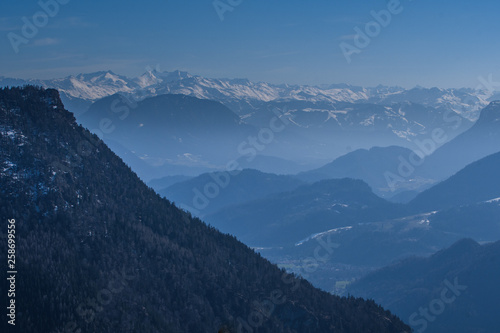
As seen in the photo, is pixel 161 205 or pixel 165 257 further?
pixel 161 205

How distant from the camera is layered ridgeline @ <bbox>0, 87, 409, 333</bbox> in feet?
382

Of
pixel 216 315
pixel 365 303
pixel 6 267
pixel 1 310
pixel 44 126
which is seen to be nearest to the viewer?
pixel 1 310

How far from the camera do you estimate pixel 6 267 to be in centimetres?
11400

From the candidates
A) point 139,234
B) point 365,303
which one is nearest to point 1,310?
point 139,234

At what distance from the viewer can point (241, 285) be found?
154 m

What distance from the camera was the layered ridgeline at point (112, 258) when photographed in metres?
116

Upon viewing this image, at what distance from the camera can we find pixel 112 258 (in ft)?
442

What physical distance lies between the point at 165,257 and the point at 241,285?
24.1 meters

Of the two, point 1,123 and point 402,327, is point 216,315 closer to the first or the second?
point 402,327

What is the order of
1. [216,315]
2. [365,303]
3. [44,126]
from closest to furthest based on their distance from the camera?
[216,315] < [44,126] < [365,303]

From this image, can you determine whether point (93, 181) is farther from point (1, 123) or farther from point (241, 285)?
point (241, 285)

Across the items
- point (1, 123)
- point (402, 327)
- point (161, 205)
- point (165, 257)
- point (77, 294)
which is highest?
point (1, 123)

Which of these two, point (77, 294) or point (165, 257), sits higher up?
point (165, 257)

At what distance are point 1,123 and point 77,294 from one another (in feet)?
195
